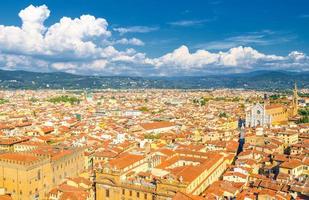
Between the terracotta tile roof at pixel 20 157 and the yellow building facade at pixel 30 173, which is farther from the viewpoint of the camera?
the terracotta tile roof at pixel 20 157

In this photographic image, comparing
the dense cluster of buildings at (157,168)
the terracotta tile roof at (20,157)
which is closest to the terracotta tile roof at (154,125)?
the dense cluster of buildings at (157,168)

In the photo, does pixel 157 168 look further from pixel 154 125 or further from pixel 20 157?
pixel 154 125

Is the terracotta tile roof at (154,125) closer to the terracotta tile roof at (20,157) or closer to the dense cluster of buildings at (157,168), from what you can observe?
the dense cluster of buildings at (157,168)

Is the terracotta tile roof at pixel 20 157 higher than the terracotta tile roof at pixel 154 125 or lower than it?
higher

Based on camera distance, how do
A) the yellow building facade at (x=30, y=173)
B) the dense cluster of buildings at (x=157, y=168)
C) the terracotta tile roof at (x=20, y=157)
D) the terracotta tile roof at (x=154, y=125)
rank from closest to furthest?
the dense cluster of buildings at (x=157, y=168)
the yellow building facade at (x=30, y=173)
the terracotta tile roof at (x=20, y=157)
the terracotta tile roof at (x=154, y=125)

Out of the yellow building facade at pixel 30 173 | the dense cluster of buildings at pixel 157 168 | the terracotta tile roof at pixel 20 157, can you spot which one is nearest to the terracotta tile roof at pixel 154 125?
the dense cluster of buildings at pixel 157 168

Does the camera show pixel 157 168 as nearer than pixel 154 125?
Yes

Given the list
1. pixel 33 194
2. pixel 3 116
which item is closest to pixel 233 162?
pixel 33 194

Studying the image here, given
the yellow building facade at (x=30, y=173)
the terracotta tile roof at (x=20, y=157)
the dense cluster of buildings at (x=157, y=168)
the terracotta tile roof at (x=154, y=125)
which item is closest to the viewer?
the dense cluster of buildings at (x=157, y=168)

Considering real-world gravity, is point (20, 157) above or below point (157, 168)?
above

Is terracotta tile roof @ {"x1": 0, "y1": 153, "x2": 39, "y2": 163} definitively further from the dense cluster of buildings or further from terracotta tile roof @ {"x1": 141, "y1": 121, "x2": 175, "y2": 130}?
terracotta tile roof @ {"x1": 141, "y1": 121, "x2": 175, "y2": 130}

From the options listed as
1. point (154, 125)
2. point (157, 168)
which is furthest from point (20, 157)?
point (154, 125)

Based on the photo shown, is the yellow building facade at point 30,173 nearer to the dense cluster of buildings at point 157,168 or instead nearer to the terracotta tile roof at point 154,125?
the dense cluster of buildings at point 157,168
